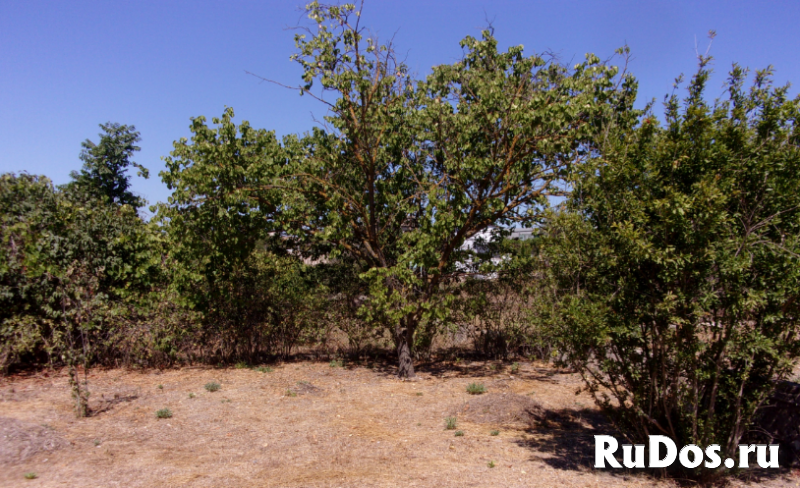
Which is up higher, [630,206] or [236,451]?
[630,206]

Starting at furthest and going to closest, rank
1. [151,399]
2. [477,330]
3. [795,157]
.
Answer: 1. [477,330]
2. [151,399]
3. [795,157]

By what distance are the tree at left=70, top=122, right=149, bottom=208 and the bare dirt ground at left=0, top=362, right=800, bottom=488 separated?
8250 mm

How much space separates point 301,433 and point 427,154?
5.15 m

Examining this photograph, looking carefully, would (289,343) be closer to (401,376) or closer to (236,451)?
(401,376)

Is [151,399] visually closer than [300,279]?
Yes

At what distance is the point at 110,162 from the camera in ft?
53.4

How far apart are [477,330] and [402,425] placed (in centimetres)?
501

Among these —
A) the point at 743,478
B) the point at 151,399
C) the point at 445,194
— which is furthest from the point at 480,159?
the point at 151,399

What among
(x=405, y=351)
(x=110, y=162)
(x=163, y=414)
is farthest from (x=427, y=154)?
(x=110, y=162)

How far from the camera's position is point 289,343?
11.3 metres

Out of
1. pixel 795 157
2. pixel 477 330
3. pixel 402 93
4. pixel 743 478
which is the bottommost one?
pixel 743 478

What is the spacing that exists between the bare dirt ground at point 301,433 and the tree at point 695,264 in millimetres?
997

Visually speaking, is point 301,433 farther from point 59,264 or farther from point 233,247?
point 59,264

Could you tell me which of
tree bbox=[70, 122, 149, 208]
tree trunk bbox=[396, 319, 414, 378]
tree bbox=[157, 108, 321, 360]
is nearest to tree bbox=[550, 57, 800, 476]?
tree trunk bbox=[396, 319, 414, 378]
